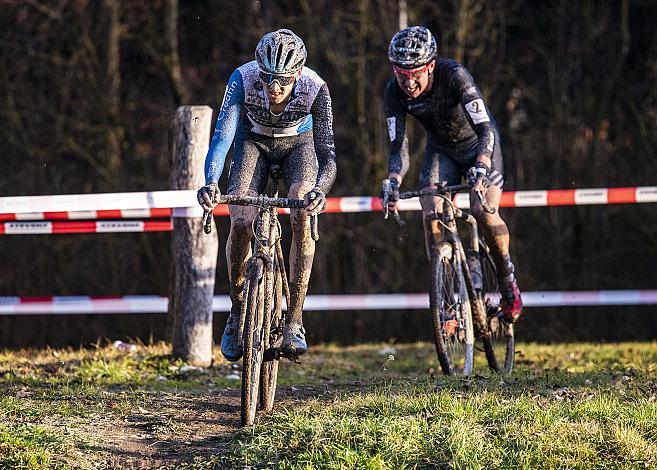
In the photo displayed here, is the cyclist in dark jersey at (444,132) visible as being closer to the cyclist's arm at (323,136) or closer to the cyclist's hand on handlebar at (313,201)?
the cyclist's arm at (323,136)

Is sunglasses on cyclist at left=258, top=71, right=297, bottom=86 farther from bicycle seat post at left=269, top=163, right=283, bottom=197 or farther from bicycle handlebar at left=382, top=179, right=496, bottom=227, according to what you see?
bicycle handlebar at left=382, top=179, right=496, bottom=227

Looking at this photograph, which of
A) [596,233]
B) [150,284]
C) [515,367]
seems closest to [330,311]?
[150,284]

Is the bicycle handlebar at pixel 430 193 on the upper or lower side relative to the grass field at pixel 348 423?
upper

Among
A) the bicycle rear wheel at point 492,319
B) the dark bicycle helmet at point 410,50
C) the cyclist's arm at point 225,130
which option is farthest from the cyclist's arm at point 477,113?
the cyclist's arm at point 225,130

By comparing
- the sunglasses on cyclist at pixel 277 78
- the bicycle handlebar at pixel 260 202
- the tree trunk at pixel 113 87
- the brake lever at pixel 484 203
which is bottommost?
the bicycle handlebar at pixel 260 202

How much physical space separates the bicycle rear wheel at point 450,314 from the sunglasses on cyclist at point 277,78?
6.65ft

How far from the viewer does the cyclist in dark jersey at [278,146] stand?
22.5 feet

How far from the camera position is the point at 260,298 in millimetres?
6617

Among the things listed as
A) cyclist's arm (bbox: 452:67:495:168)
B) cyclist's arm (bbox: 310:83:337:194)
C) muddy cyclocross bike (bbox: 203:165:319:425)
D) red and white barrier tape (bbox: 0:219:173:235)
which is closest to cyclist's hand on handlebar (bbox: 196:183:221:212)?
muddy cyclocross bike (bbox: 203:165:319:425)

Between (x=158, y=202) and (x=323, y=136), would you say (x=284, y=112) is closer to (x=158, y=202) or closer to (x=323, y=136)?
(x=323, y=136)

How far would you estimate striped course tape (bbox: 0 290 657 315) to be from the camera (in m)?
11.6

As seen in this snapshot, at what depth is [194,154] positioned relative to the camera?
385 inches

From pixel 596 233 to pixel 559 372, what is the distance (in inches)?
287

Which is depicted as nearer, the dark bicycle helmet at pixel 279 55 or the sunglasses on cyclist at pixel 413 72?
the dark bicycle helmet at pixel 279 55
